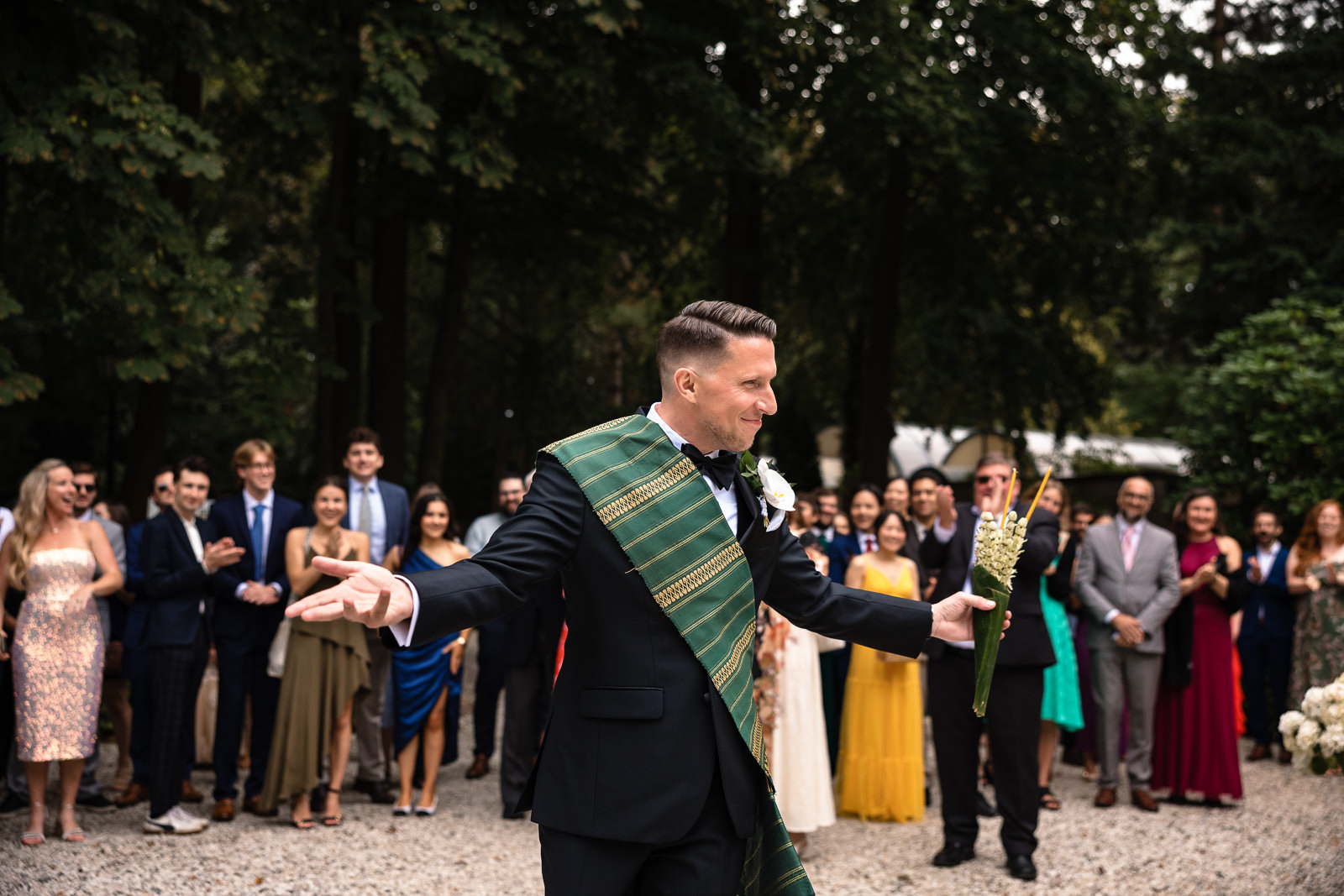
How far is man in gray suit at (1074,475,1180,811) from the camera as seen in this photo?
8531 millimetres

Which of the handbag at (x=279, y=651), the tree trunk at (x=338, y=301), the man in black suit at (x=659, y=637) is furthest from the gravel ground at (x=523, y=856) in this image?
the tree trunk at (x=338, y=301)

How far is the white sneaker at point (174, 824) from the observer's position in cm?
713

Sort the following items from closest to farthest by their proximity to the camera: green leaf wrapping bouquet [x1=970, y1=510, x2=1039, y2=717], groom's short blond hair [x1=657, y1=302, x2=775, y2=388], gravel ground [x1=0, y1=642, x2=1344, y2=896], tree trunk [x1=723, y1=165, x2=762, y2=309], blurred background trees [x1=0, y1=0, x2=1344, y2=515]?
groom's short blond hair [x1=657, y1=302, x2=775, y2=388] < green leaf wrapping bouquet [x1=970, y1=510, x2=1039, y2=717] < gravel ground [x1=0, y1=642, x2=1344, y2=896] < blurred background trees [x1=0, y1=0, x2=1344, y2=515] < tree trunk [x1=723, y1=165, x2=762, y2=309]

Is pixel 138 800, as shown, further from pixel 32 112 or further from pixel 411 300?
pixel 411 300

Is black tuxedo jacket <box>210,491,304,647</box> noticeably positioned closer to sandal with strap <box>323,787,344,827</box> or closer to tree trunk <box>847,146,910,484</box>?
sandal with strap <box>323,787,344,827</box>

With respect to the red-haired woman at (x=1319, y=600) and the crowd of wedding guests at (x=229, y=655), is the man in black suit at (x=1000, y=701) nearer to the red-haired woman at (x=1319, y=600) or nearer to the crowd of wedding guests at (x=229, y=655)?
the crowd of wedding guests at (x=229, y=655)

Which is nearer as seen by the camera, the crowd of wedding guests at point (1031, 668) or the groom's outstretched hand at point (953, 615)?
the groom's outstretched hand at point (953, 615)

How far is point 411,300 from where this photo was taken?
1911cm

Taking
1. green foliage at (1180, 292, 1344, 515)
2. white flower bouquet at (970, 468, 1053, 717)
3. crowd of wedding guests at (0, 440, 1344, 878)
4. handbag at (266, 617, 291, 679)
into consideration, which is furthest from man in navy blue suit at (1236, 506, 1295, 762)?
handbag at (266, 617, 291, 679)

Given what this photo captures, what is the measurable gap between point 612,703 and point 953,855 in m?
4.88

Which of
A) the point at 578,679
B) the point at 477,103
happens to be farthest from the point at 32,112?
the point at 578,679

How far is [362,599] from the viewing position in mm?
2352

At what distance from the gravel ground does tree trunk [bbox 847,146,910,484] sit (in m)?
8.18

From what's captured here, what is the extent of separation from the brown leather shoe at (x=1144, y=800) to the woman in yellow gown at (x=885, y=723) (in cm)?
156
